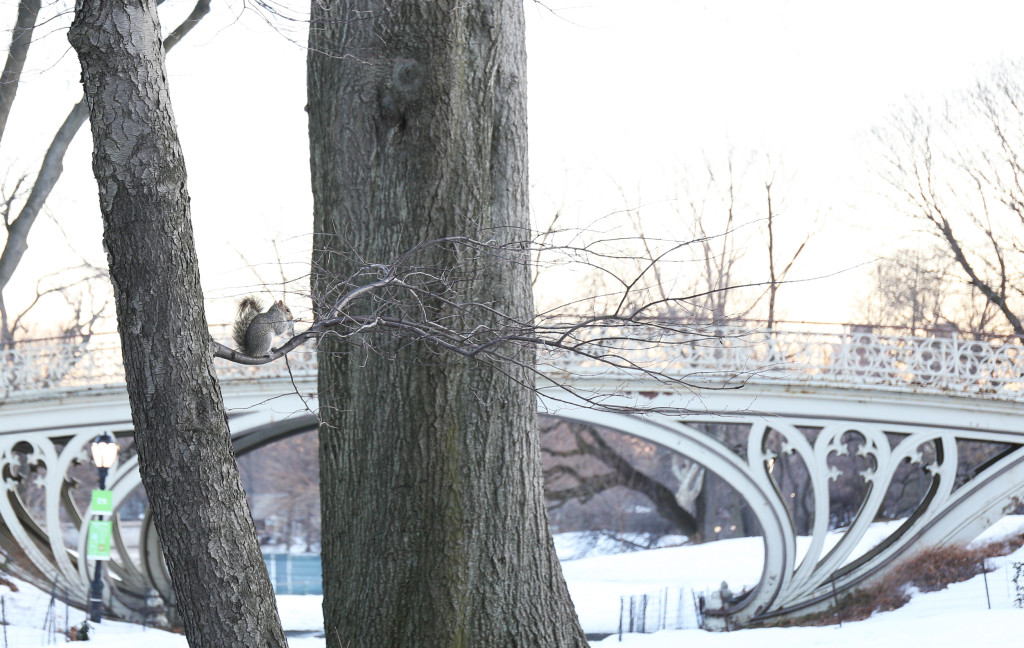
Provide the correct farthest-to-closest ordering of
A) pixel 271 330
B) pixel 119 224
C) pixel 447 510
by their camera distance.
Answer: pixel 447 510, pixel 271 330, pixel 119 224

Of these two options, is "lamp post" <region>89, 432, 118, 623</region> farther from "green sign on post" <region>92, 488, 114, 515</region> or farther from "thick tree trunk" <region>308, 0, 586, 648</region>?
"thick tree trunk" <region>308, 0, 586, 648</region>

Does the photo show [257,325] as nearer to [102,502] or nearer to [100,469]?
[102,502]

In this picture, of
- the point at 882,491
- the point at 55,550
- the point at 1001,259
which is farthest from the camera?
the point at 1001,259

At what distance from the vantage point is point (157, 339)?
3244 millimetres

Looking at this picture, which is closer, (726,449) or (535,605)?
(535,605)

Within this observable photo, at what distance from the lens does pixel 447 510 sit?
410cm

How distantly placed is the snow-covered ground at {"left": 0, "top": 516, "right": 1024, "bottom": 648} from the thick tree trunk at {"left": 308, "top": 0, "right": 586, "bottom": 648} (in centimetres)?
670

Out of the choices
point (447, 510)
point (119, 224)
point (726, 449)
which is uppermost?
point (119, 224)

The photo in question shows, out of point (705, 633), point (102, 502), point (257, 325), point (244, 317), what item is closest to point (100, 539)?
point (102, 502)

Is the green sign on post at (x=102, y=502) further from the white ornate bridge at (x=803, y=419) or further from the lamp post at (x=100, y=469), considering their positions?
the white ornate bridge at (x=803, y=419)

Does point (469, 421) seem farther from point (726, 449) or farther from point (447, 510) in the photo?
point (726, 449)

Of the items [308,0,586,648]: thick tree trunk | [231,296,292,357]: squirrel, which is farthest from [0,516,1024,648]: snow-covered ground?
[231,296,292,357]: squirrel

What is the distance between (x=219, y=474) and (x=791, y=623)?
12547 millimetres

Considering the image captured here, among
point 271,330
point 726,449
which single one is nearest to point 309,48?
point 271,330
